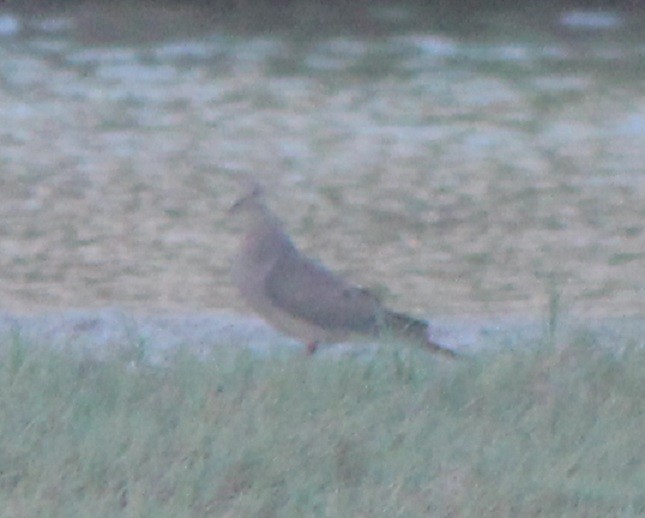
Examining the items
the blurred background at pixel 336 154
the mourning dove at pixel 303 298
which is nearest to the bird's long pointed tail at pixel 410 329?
the mourning dove at pixel 303 298

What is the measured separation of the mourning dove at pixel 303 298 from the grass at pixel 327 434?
A: 264 millimetres

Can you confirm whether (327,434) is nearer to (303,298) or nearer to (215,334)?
(303,298)

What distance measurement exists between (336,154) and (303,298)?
3.91 meters

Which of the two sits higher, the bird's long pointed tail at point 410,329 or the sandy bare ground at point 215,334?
the bird's long pointed tail at point 410,329

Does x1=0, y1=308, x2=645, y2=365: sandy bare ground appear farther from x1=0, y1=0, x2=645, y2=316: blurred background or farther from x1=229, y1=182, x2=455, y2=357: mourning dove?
x1=0, y1=0, x2=645, y2=316: blurred background

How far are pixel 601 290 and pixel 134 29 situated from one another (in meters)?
7.56

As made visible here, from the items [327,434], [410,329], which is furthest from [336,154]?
[327,434]

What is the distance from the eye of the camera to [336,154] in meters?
9.12

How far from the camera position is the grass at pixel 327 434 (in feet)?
12.2

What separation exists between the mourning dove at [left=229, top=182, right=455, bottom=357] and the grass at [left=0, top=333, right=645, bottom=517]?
0.86 feet

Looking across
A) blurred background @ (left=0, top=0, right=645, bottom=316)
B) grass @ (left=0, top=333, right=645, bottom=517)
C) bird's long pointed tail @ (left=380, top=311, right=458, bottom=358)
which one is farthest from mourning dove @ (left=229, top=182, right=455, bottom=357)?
blurred background @ (left=0, top=0, right=645, bottom=316)

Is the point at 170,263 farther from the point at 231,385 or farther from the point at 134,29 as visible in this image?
the point at 134,29

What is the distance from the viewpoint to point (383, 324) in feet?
16.8

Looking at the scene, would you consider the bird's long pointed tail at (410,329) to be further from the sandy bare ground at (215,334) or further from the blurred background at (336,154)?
the blurred background at (336,154)
